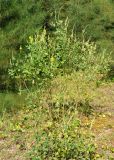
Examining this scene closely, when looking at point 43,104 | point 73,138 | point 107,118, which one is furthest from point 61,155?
point 107,118

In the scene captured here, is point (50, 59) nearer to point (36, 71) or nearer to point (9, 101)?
point (36, 71)

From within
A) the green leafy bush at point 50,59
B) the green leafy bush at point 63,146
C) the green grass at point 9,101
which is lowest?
the green grass at point 9,101

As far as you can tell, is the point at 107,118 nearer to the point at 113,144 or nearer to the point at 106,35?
the point at 113,144

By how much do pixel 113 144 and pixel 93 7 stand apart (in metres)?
12.6

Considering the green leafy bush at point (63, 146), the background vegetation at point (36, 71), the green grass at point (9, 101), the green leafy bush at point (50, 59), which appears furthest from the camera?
the green grass at point (9, 101)

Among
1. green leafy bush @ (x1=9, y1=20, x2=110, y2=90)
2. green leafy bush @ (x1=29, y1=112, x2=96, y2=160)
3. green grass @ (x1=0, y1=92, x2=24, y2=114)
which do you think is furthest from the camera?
green grass @ (x1=0, y1=92, x2=24, y2=114)

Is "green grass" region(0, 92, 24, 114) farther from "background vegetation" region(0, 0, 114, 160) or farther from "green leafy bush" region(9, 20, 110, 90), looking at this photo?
"green leafy bush" region(9, 20, 110, 90)

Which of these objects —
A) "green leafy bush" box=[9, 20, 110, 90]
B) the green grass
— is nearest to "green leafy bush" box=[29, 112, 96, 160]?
"green leafy bush" box=[9, 20, 110, 90]

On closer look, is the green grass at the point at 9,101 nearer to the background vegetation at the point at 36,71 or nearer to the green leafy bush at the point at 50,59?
the background vegetation at the point at 36,71

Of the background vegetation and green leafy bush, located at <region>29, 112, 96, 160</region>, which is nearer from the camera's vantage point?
green leafy bush, located at <region>29, 112, 96, 160</region>

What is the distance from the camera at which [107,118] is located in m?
12.8

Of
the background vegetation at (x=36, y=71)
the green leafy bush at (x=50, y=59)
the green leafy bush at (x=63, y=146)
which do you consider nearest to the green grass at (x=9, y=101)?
the background vegetation at (x=36, y=71)

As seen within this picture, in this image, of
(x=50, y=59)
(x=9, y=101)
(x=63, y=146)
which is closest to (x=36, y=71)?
(x=50, y=59)

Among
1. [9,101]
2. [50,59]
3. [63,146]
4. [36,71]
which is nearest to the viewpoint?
[63,146]
